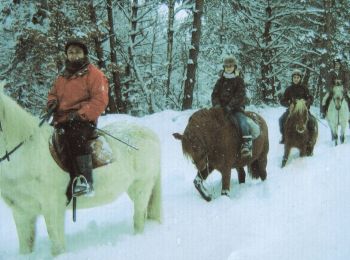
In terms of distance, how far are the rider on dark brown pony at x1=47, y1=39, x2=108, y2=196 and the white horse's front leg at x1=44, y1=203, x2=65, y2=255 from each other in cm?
28

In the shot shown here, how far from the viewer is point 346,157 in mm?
8141

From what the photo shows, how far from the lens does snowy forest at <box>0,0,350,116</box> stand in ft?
41.8

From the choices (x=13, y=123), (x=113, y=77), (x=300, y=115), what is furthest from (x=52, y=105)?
(x=113, y=77)

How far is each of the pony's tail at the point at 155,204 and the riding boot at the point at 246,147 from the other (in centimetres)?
193

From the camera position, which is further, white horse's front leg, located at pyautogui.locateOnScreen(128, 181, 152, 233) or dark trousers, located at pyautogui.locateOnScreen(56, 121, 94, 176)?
white horse's front leg, located at pyautogui.locateOnScreen(128, 181, 152, 233)

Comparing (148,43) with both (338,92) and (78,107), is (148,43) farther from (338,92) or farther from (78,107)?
(78,107)

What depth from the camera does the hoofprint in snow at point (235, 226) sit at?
14.0ft

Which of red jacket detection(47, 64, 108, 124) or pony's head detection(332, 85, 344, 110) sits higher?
red jacket detection(47, 64, 108, 124)

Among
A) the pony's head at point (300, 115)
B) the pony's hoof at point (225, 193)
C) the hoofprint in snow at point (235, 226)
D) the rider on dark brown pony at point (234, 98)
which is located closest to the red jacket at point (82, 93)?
the hoofprint in snow at point (235, 226)

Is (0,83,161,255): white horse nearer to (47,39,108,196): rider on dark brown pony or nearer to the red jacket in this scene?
(47,39,108,196): rider on dark brown pony

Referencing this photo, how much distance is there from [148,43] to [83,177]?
1401 cm

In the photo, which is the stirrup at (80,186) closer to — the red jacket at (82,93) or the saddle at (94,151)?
the saddle at (94,151)

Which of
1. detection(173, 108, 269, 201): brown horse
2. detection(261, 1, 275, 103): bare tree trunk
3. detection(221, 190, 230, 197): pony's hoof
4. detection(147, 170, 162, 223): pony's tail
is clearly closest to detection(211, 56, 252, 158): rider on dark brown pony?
detection(173, 108, 269, 201): brown horse

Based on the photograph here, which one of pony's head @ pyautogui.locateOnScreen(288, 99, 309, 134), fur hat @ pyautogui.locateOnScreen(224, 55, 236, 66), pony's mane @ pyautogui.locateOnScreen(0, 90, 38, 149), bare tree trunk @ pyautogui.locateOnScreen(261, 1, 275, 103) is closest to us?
pony's mane @ pyautogui.locateOnScreen(0, 90, 38, 149)
